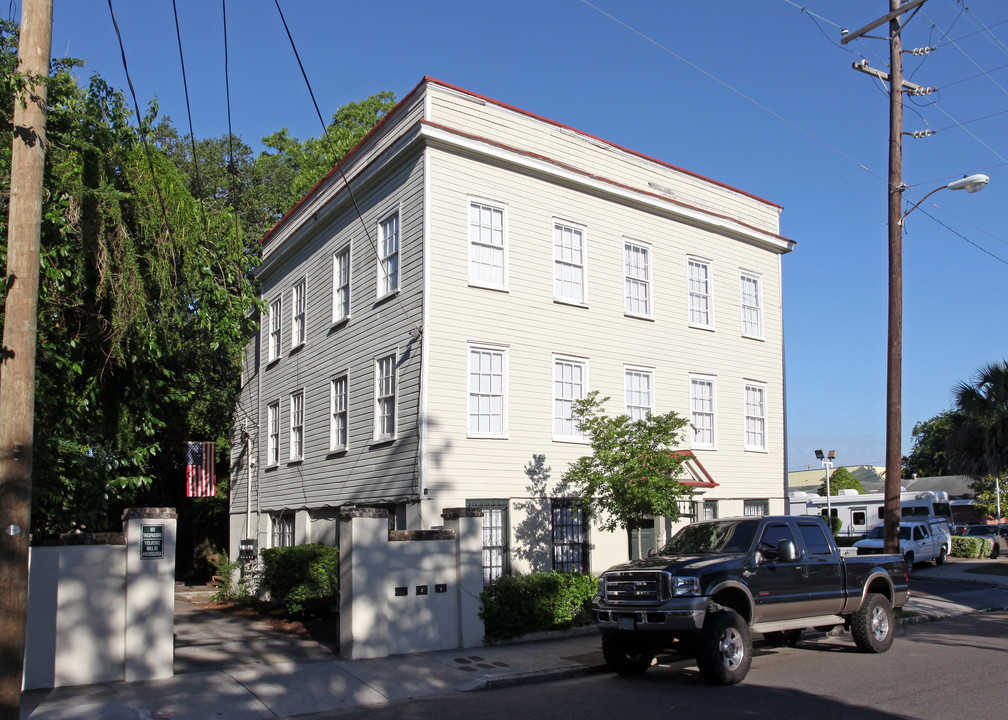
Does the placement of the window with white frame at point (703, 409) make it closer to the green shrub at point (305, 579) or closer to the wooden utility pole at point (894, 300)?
the wooden utility pole at point (894, 300)

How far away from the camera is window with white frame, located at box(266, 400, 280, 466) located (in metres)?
24.1

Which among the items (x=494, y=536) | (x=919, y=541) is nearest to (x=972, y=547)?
(x=919, y=541)

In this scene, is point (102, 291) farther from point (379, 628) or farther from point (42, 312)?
point (379, 628)

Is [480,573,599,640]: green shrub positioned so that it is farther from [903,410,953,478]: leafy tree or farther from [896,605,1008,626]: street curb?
[903,410,953,478]: leafy tree

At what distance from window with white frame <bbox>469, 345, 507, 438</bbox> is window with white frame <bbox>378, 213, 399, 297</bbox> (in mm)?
2339

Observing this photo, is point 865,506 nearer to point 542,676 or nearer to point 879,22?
point 879,22

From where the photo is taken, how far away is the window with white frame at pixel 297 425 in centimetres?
2207

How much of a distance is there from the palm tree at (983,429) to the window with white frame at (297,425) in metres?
22.8

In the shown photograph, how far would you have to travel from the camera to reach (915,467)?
95.2 meters

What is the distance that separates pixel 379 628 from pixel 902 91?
51.2 ft

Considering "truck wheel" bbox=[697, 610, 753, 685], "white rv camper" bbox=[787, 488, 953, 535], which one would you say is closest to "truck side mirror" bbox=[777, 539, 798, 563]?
"truck wheel" bbox=[697, 610, 753, 685]

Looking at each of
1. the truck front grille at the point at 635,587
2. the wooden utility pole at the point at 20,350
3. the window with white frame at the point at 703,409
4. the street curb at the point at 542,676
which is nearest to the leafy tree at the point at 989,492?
the window with white frame at the point at 703,409

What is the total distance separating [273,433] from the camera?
24.5 metres

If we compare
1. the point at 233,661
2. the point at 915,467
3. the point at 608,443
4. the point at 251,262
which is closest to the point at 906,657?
the point at 608,443
